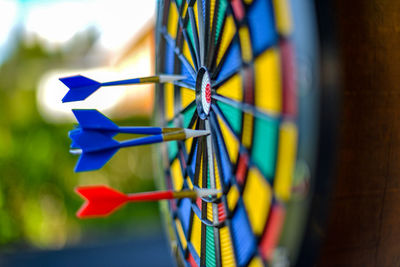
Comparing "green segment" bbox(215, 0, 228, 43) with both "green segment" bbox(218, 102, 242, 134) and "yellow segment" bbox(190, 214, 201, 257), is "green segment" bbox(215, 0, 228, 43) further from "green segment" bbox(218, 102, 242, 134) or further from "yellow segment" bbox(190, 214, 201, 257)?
"yellow segment" bbox(190, 214, 201, 257)

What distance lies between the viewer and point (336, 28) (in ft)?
1.44

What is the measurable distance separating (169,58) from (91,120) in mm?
267

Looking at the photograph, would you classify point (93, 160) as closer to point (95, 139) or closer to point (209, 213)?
point (95, 139)

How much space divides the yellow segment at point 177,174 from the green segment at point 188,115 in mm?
81

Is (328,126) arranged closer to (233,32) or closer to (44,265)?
(233,32)

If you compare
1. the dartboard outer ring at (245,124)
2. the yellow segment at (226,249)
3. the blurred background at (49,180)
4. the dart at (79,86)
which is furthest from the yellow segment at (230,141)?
the blurred background at (49,180)

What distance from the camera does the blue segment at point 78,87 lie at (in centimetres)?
66

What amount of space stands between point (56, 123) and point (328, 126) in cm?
247

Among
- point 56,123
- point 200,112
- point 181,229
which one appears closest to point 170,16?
point 200,112

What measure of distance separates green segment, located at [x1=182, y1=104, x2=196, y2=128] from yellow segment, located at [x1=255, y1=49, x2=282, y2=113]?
0.23m

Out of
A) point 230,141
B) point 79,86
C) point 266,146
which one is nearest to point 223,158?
point 230,141

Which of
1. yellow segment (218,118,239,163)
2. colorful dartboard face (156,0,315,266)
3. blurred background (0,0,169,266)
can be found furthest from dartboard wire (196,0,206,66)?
blurred background (0,0,169,266)

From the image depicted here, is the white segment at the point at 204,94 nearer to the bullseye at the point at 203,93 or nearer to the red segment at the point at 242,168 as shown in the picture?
the bullseye at the point at 203,93

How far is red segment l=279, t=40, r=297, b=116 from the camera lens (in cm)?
42
